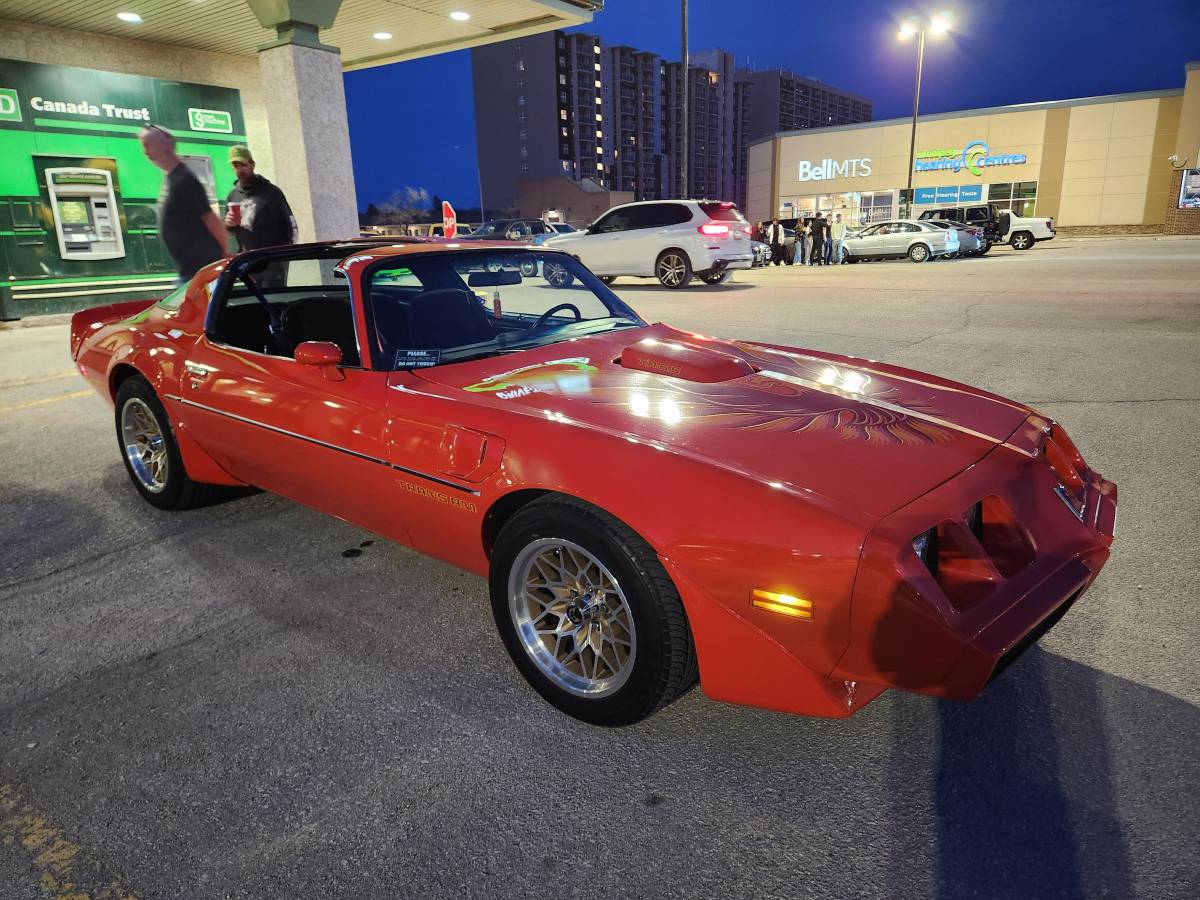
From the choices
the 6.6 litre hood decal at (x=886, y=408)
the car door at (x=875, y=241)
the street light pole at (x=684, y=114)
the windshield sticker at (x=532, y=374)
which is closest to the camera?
the 6.6 litre hood decal at (x=886, y=408)

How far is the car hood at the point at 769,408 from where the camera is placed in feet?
6.58

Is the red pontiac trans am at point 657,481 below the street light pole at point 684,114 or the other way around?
below

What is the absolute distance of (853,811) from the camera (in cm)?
189

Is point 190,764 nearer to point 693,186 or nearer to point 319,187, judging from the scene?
point 319,187

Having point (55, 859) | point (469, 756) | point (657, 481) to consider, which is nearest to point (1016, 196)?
point (657, 481)

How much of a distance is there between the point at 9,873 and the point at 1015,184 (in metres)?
47.2

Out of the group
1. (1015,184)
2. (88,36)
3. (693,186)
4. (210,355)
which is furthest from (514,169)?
(210,355)

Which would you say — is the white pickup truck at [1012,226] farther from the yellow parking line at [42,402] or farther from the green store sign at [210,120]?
the yellow parking line at [42,402]

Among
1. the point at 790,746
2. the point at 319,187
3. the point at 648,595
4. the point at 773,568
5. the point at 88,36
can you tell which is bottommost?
the point at 790,746

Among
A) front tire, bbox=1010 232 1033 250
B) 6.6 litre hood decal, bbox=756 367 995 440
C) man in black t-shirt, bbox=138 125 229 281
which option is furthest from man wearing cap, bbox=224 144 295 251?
front tire, bbox=1010 232 1033 250

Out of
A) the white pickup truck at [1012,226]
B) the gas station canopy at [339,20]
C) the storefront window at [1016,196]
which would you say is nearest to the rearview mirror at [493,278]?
the gas station canopy at [339,20]

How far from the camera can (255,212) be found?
21.5ft

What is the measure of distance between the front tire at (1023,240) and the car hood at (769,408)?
2899 centimetres

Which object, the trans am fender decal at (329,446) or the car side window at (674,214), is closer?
the trans am fender decal at (329,446)
